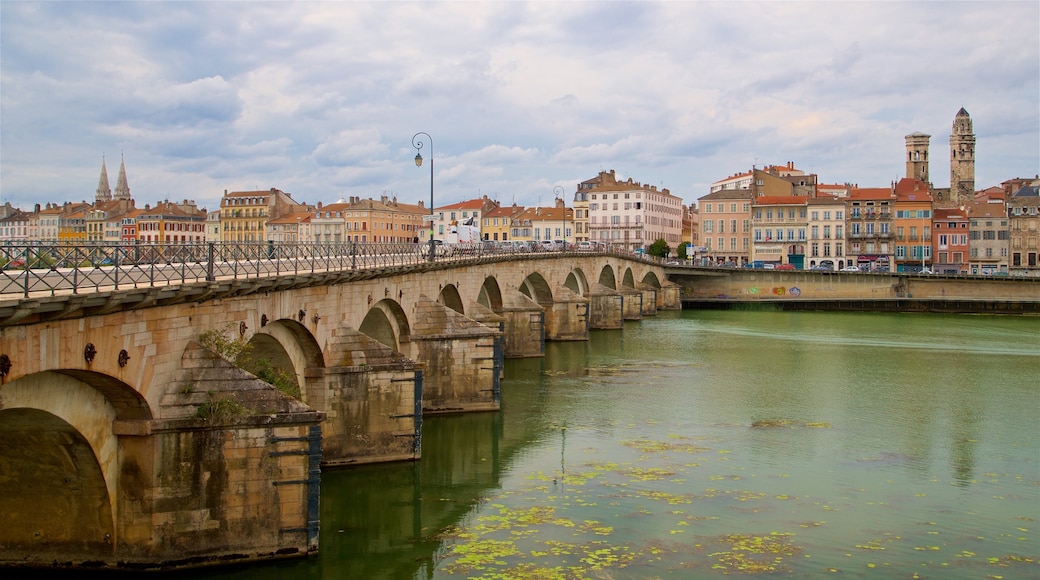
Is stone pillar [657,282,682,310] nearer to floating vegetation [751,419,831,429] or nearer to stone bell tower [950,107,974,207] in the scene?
stone bell tower [950,107,974,207]

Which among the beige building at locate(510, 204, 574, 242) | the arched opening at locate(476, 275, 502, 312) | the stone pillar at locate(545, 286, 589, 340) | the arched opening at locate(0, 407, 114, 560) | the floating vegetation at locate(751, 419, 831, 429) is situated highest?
the beige building at locate(510, 204, 574, 242)

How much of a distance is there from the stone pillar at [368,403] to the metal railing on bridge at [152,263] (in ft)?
8.21

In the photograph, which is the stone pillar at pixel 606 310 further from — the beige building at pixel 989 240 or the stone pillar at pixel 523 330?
the beige building at pixel 989 240

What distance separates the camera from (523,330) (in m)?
50.5

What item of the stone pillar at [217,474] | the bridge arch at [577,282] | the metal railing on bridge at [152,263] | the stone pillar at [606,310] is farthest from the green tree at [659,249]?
the stone pillar at [217,474]

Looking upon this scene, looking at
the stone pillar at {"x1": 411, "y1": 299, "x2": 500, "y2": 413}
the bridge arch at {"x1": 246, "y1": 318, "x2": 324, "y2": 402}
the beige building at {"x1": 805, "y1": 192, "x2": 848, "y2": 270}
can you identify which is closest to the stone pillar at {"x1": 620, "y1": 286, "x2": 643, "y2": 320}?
the beige building at {"x1": 805, "y1": 192, "x2": 848, "y2": 270}

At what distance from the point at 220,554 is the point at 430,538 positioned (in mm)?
4952

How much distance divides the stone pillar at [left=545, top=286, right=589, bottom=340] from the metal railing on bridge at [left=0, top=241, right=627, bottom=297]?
1134 inches

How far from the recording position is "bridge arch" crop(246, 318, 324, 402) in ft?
77.5

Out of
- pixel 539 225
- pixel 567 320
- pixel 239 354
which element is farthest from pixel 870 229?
pixel 239 354

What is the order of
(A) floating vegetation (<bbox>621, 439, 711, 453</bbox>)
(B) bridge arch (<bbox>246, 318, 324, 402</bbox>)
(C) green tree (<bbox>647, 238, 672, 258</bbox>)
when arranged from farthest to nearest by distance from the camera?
(C) green tree (<bbox>647, 238, 672, 258</bbox>), (A) floating vegetation (<bbox>621, 439, 711, 453</bbox>), (B) bridge arch (<bbox>246, 318, 324, 402</bbox>)

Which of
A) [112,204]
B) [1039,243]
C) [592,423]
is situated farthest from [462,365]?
[1039,243]

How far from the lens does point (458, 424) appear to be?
3272 centimetres

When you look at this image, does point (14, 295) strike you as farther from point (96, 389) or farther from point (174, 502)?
point (174, 502)
